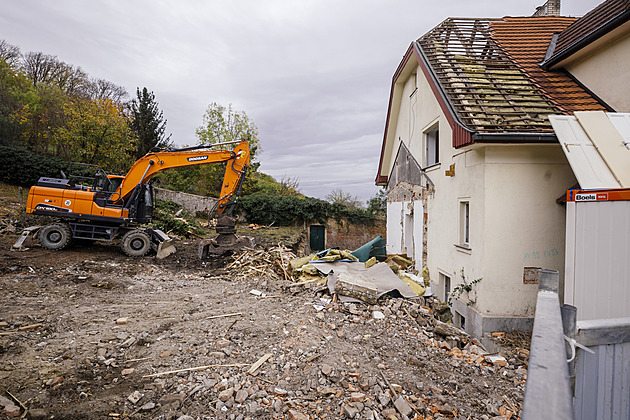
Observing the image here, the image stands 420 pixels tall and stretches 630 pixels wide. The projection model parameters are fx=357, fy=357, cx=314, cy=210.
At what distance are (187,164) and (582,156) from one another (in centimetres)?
1054

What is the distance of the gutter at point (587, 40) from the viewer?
6.92 m

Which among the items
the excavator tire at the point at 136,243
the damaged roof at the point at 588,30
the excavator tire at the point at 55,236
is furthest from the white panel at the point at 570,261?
the excavator tire at the point at 55,236

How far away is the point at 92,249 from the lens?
41.4ft

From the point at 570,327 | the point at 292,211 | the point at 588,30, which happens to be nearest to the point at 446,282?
the point at 588,30

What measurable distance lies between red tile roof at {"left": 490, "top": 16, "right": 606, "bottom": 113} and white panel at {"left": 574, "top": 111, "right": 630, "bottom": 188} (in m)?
1.64

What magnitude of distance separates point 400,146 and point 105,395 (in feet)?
39.8

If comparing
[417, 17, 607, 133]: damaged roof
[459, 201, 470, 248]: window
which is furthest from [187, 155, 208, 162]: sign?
[459, 201, 470, 248]: window

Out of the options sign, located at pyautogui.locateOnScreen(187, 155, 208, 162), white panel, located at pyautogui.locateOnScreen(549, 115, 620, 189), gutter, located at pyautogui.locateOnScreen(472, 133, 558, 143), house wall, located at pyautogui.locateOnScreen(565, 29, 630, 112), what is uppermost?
house wall, located at pyautogui.locateOnScreen(565, 29, 630, 112)

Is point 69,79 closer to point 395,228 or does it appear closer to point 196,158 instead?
point 196,158

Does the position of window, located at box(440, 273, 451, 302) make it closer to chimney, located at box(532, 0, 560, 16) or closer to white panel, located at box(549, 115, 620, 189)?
white panel, located at box(549, 115, 620, 189)

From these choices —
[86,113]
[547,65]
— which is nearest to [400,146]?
[547,65]

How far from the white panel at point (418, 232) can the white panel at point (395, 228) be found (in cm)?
164

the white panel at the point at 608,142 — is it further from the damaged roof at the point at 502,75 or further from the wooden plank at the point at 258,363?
the wooden plank at the point at 258,363

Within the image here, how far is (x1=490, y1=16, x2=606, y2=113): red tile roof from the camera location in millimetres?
7883
